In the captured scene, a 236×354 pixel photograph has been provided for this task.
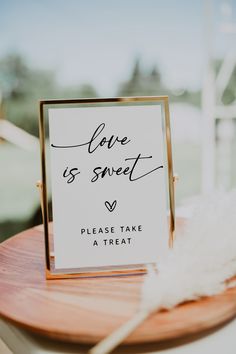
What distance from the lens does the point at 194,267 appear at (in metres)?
0.62

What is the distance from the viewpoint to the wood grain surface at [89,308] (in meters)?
0.57

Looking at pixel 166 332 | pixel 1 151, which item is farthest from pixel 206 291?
pixel 1 151

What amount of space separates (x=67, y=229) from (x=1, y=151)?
3.69 meters

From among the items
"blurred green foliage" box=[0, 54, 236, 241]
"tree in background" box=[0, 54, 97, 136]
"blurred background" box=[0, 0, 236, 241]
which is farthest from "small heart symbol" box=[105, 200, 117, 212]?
"tree in background" box=[0, 54, 97, 136]

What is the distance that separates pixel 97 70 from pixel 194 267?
3.88 metres

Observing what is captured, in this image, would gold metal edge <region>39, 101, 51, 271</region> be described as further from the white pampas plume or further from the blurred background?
the blurred background

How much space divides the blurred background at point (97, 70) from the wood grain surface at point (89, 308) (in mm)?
2686

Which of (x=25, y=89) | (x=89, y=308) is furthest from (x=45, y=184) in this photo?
(x=25, y=89)

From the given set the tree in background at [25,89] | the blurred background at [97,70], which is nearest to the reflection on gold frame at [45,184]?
the blurred background at [97,70]

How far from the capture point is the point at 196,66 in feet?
14.1

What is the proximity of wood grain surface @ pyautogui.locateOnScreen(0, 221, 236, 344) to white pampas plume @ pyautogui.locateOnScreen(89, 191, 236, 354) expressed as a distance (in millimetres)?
19

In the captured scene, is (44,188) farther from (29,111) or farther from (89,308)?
(29,111)

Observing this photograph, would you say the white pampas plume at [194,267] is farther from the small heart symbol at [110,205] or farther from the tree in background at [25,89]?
the tree in background at [25,89]

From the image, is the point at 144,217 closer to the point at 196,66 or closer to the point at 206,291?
the point at 206,291
